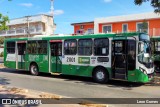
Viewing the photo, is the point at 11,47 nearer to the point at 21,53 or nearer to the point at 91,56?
the point at 21,53

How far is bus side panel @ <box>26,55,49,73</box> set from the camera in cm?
1816

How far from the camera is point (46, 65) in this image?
59.5 ft

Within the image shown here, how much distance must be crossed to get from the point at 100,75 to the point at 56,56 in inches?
148

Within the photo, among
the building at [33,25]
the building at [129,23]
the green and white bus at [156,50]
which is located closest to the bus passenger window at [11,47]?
the green and white bus at [156,50]

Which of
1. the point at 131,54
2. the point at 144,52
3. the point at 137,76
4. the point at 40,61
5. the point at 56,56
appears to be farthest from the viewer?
the point at 40,61

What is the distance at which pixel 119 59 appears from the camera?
1418 centimetres

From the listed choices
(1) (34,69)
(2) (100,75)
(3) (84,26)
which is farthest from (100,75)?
(3) (84,26)

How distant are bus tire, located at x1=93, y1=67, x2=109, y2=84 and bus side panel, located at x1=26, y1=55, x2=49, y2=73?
409 centimetres

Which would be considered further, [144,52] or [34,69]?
[34,69]

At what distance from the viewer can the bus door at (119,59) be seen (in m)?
14.0

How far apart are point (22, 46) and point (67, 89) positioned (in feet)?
27.5

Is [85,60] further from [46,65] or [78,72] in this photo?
[46,65]

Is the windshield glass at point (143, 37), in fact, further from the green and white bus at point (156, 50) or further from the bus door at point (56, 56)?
the green and white bus at point (156, 50)

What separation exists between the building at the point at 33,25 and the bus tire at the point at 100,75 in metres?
50.0
